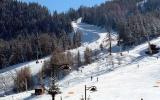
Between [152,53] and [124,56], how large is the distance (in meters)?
13.1

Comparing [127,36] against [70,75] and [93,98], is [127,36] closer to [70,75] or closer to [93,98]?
[70,75]

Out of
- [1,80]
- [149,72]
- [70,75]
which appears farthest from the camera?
[1,80]

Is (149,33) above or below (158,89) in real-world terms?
above

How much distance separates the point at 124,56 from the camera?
144 meters

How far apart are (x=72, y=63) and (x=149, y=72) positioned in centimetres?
6316

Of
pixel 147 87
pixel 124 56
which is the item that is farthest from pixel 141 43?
pixel 147 87

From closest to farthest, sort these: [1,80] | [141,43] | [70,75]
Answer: [70,75]
[1,80]
[141,43]

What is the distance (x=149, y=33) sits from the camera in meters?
194

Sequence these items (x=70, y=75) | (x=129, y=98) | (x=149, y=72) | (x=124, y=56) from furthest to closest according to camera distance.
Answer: (x=124, y=56), (x=70, y=75), (x=149, y=72), (x=129, y=98)

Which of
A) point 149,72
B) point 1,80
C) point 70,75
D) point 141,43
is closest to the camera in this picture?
point 149,72

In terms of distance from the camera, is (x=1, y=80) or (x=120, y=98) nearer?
(x=120, y=98)

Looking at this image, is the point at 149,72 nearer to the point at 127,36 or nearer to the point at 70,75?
the point at 70,75

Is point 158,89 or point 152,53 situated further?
point 152,53

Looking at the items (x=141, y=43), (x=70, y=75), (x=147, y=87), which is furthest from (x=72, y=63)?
(x=147, y=87)
